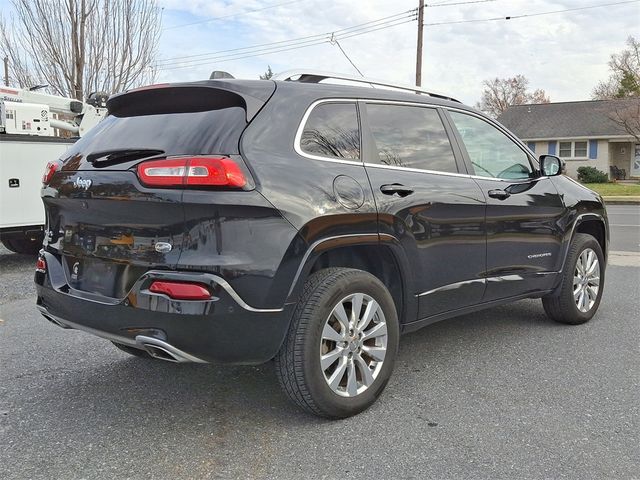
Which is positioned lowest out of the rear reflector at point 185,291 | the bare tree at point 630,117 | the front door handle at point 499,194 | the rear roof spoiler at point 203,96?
the rear reflector at point 185,291

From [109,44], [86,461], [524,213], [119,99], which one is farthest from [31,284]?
[109,44]

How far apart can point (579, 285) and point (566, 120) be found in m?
36.1

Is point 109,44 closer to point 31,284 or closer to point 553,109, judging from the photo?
point 31,284

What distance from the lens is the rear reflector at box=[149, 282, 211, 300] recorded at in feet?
9.18

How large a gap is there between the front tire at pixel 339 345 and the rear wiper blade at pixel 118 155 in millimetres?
1062

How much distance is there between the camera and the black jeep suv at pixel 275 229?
9.41ft

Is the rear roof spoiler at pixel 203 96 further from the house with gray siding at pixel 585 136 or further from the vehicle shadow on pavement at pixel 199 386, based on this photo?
the house with gray siding at pixel 585 136

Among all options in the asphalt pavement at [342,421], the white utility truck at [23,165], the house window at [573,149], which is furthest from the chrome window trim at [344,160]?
the house window at [573,149]

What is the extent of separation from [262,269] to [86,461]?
1243 mm

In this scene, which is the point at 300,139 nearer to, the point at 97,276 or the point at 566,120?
the point at 97,276

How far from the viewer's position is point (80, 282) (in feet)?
10.6

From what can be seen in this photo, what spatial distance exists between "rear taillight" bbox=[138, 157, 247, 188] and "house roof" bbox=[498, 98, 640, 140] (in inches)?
1393

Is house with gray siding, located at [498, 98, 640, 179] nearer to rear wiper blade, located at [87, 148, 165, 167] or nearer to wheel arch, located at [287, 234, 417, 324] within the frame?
wheel arch, located at [287, 234, 417, 324]

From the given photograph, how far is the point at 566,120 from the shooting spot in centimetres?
3788
